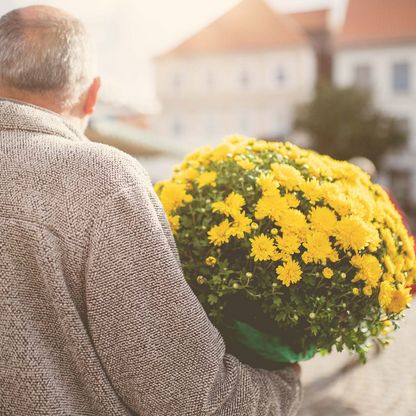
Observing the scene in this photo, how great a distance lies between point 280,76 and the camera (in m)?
34.5

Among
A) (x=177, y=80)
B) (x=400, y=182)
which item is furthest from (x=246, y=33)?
(x=400, y=182)

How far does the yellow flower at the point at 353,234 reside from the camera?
168 cm

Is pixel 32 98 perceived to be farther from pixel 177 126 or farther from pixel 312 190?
pixel 177 126

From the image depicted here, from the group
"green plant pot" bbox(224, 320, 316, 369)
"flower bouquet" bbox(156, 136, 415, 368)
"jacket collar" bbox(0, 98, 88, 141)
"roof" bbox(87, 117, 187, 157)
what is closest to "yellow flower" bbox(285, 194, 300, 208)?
"flower bouquet" bbox(156, 136, 415, 368)

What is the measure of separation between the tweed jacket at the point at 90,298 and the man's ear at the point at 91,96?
0.33m

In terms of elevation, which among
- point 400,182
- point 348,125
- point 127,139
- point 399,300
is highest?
point 399,300

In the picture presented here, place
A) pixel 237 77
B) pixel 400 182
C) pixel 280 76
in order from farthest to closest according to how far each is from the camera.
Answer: pixel 237 77 < pixel 280 76 < pixel 400 182

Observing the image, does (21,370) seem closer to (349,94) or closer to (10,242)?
(10,242)

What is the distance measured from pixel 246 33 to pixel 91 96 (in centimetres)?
3570

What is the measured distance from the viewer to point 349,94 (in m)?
29.8

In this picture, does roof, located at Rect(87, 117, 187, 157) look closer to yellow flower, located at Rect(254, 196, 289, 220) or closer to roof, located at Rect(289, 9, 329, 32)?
yellow flower, located at Rect(254, 196, 289, 220)

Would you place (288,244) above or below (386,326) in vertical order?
above

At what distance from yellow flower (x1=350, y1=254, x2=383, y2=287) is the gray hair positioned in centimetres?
85

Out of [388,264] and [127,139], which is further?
[127,139]
